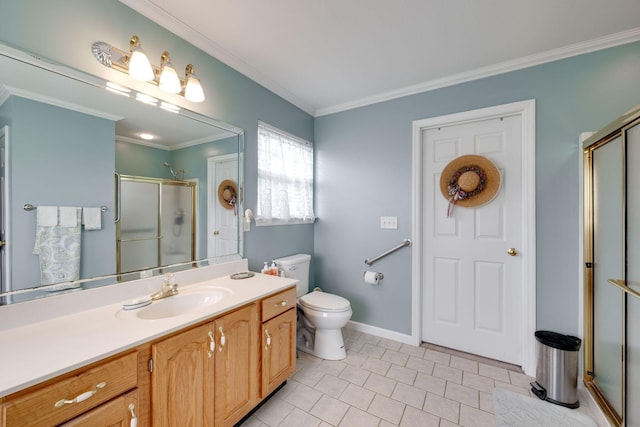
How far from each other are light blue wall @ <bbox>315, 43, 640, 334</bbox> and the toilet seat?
0.50 m

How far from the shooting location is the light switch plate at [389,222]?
2449 millimetres

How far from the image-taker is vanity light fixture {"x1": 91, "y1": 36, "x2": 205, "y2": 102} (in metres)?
1.29

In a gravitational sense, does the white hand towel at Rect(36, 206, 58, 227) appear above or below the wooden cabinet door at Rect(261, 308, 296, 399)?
above

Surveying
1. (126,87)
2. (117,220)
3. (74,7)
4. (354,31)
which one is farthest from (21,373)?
(354,31)

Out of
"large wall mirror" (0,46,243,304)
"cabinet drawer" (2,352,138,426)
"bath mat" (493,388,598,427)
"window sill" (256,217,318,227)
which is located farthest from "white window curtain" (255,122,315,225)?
"bath mat" (493,388,598,427)

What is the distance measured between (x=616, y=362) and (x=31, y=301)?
2909 mm

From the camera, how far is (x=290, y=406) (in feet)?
5.34

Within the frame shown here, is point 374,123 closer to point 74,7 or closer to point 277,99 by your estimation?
point 277,99

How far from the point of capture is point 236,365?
1361 millimetres

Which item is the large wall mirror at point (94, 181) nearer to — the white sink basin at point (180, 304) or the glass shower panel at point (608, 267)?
the white sink basin at point (180, 304)

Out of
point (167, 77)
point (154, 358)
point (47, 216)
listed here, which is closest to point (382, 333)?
point (154, 358)

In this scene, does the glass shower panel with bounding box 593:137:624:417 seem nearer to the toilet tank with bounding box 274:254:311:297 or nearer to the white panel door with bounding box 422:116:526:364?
the white panel door with bounding box 422:116:526:364

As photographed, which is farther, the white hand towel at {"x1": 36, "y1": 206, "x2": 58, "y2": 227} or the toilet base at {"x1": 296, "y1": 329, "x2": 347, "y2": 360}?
the toilet base at {"x1": 296, "y1": 329, "x2": 347, "y2": 360}

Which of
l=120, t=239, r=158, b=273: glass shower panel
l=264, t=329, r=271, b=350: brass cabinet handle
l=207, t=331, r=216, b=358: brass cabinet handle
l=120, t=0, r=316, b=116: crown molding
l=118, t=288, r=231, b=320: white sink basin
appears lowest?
l=264, t=329, r=271, b=350: brass cabinet handle
